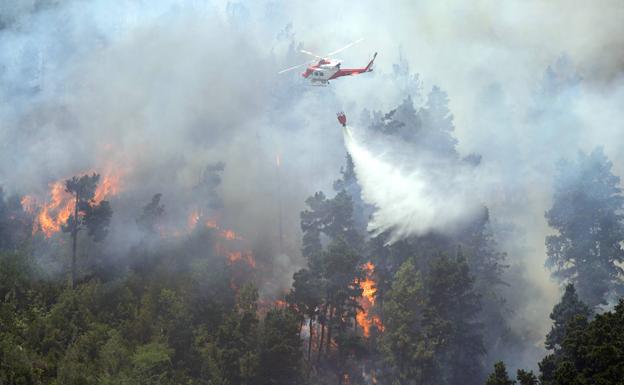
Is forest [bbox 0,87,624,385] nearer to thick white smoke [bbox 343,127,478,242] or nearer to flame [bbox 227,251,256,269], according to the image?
thick white smoke [bbox 343,127,478,242]

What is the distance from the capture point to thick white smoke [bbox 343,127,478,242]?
68938 millimetres

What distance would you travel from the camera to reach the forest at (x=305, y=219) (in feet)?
189

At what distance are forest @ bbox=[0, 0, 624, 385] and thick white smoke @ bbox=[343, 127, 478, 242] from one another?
0.23 metres

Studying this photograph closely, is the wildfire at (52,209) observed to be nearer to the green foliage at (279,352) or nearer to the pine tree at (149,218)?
the pine tree at (149,218)

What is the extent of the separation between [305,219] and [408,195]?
37.0 feet

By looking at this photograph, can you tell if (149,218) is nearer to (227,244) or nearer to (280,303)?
(227,244)

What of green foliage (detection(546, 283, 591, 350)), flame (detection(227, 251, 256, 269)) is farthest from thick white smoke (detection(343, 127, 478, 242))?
green foliage (detection(546, 283, 591, 350))

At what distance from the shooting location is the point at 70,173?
291ft

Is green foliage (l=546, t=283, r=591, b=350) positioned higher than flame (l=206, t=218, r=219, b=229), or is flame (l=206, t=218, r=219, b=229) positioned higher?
flame (l=206, t=218, r=219, b=229)

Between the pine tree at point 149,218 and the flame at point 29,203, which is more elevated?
the flame at point 29,203

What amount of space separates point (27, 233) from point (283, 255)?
1225 inches

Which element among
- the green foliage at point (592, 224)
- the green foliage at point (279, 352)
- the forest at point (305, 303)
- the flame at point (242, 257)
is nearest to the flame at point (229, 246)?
the flame at point (242, 257)

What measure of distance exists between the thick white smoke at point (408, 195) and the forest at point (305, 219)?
0.76 ft

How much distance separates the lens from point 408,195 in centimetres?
7038
